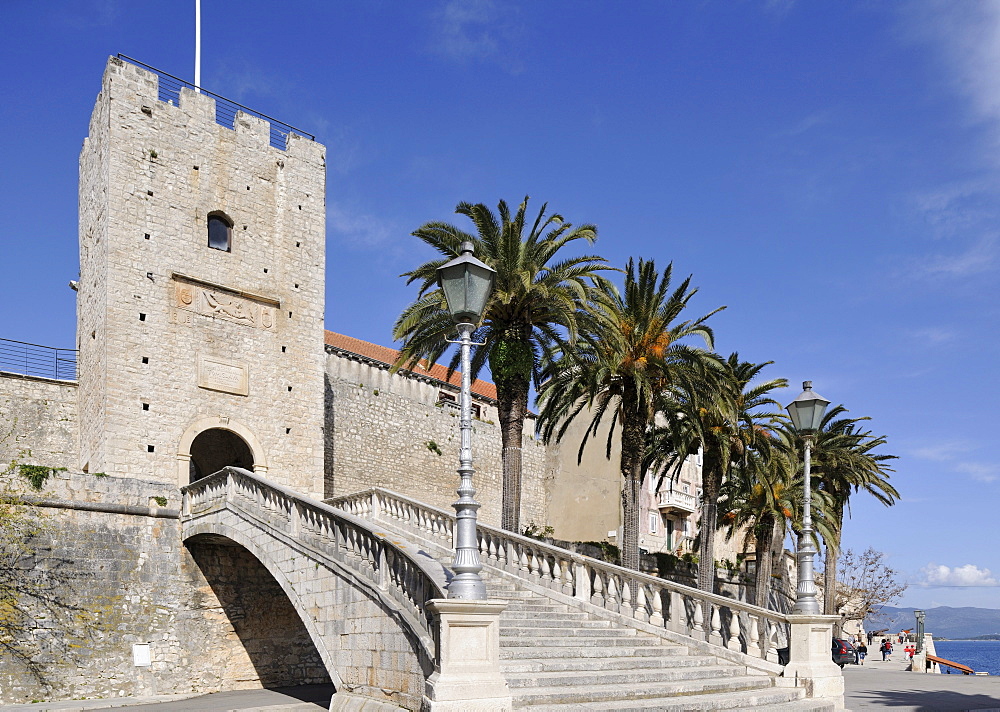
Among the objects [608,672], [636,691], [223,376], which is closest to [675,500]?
[223,376]

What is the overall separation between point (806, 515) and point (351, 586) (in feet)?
22.3

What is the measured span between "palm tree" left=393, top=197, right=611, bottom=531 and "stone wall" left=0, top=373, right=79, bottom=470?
9764mm

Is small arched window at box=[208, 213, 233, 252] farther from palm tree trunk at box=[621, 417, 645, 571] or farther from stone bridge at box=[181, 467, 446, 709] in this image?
palm tree trunk at box=[621, 417, 645, 571]

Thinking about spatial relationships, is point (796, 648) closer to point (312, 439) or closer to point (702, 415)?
point (702, 415)

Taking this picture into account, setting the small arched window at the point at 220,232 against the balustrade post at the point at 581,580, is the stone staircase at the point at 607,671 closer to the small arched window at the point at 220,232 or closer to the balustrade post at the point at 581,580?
the balustrade post at the point at 581,580

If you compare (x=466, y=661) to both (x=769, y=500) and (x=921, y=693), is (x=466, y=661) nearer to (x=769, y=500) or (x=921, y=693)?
(x=921, y=693)

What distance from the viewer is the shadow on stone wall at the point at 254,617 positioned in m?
21.6

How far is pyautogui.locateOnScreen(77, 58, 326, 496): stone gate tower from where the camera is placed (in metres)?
21.5

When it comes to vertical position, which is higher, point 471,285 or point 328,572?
point 471,285

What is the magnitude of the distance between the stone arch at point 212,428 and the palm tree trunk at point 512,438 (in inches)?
279

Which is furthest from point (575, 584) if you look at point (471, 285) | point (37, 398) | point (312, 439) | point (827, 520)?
point (827, 520)

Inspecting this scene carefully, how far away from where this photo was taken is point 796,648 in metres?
12.8

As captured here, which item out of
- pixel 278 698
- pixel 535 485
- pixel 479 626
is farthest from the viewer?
pixel 535 485

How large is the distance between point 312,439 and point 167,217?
7003mm
